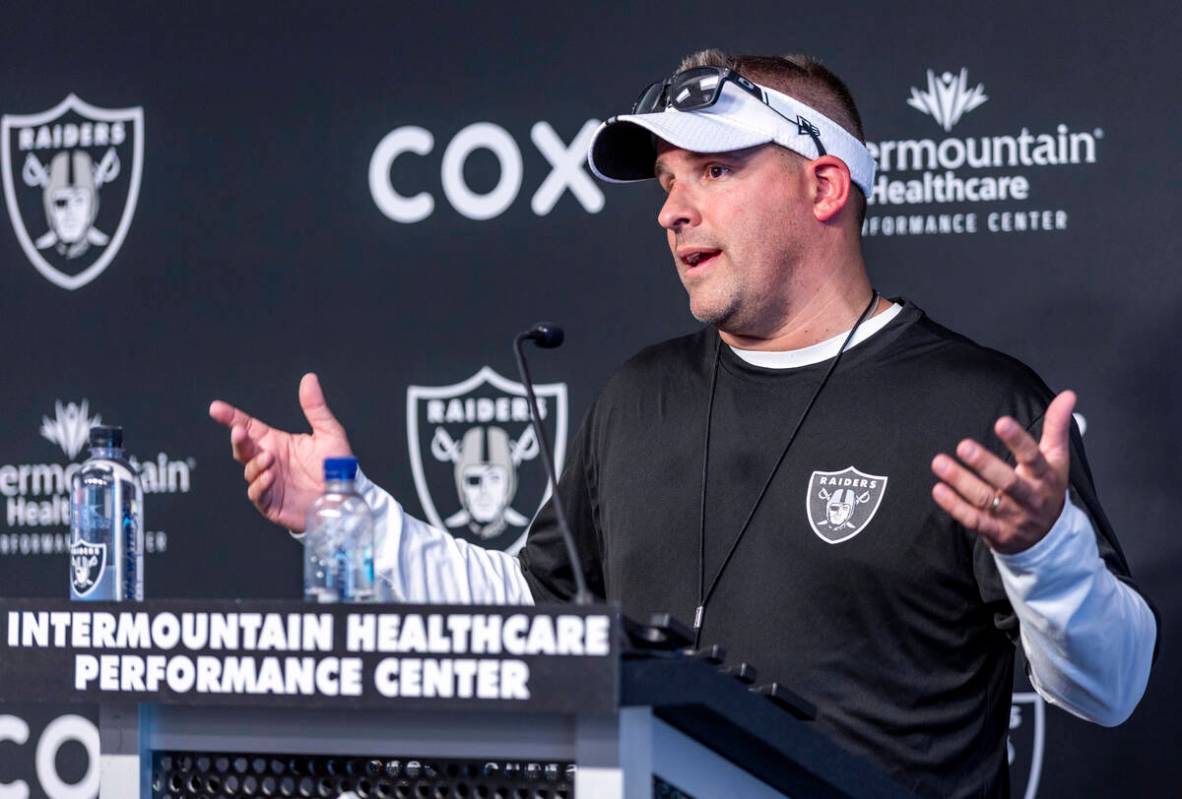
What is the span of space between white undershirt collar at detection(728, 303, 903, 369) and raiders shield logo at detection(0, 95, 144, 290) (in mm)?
1557

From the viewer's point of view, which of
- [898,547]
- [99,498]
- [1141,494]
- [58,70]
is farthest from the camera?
[58,70]

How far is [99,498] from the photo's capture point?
1671 millimetres

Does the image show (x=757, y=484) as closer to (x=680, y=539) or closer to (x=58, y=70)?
(x=680, y=539)

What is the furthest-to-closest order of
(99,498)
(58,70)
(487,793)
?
(58,70)
(99,498)
(487,793)

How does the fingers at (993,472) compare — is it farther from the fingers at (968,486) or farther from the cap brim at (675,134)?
the cap brim at (675,134)

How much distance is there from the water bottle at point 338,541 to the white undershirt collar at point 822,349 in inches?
31.9

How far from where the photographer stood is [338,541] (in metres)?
1.39

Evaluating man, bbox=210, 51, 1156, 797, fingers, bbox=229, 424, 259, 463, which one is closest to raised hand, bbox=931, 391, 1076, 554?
man, bbox=210, 51, 1156, 797

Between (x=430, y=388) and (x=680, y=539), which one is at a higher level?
(x=430, y=388)

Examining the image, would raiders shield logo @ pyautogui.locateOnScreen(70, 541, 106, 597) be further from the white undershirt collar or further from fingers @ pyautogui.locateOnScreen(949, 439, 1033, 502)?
Answer: the white undershirt collar

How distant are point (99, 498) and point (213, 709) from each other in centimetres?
51

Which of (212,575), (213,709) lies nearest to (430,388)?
(212,575)

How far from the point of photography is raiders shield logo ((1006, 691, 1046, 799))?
8.04 ft

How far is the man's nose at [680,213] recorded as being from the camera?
6.76ft
